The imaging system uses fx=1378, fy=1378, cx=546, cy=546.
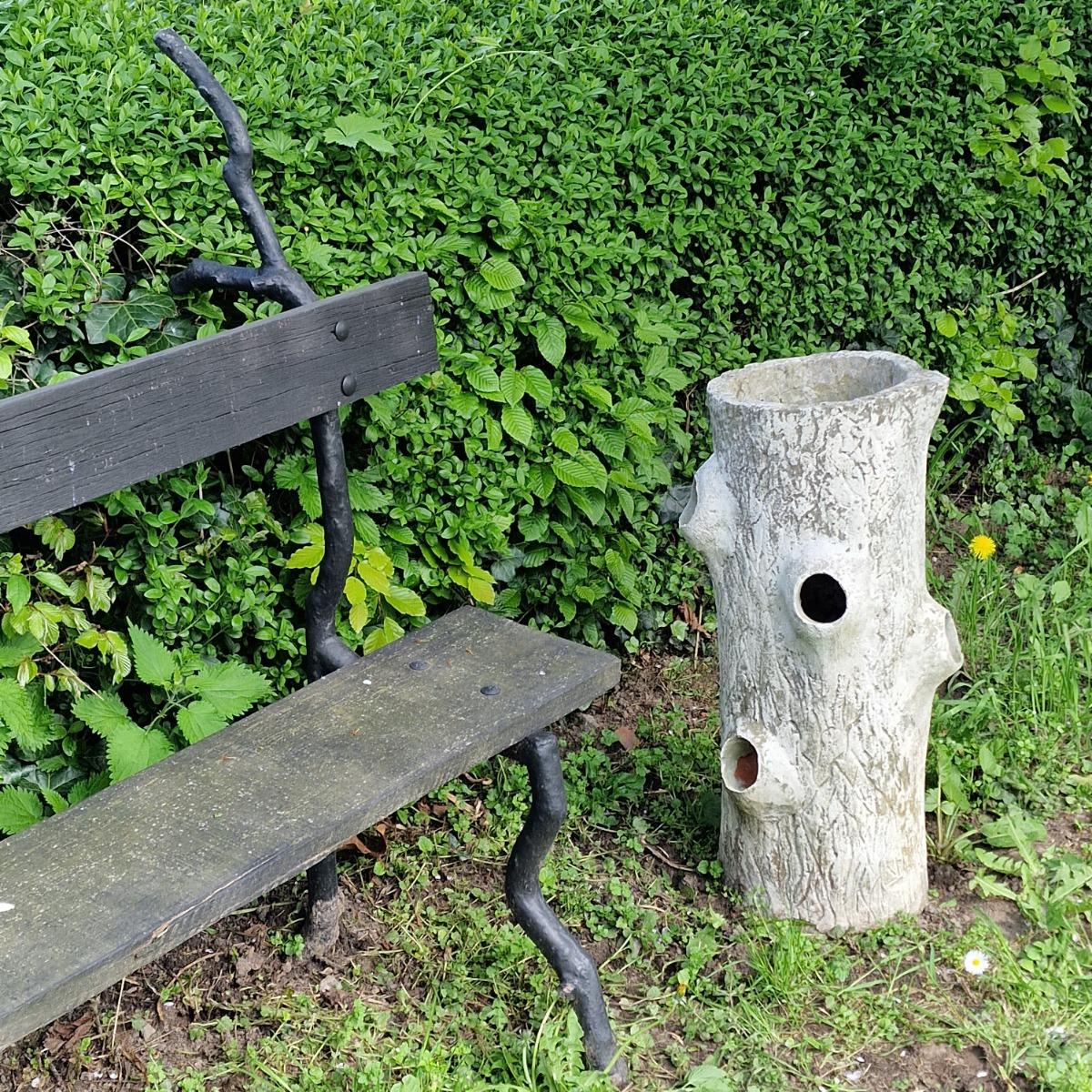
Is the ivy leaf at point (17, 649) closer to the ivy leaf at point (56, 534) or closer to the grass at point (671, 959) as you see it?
the ivy leaf at point (56, 534)

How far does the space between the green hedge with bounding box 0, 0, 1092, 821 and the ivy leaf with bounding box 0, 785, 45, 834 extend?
7.7 inches

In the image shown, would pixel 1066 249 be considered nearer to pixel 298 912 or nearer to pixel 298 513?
pixel 298 513

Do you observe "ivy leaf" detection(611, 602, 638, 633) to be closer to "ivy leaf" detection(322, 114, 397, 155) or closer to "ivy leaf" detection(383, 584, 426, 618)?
"ivy leaf" detection(383, 584, 426, 618)

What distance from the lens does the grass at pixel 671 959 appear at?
2582 millimetres

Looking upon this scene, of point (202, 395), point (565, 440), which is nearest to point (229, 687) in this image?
point (202, 395)

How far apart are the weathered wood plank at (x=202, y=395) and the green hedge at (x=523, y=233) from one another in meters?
0.27

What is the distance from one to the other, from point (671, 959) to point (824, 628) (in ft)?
2.58

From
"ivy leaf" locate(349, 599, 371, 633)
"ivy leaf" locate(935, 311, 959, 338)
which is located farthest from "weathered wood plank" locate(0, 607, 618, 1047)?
"ivy leaf" locate(935, 311, 959, 338)

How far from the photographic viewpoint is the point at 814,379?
9.84 feet

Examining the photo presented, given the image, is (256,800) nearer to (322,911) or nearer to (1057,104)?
(322,911)

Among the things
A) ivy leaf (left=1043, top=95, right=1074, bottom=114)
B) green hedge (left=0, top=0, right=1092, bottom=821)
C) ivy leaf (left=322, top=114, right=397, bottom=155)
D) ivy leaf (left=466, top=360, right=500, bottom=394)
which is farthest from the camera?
ivy leaf (left=1043, top=95, right=1074, bottom=114)

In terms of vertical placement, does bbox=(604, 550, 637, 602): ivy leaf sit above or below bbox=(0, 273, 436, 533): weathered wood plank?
below

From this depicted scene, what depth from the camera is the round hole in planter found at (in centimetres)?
294

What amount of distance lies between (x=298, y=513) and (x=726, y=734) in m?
1.04
